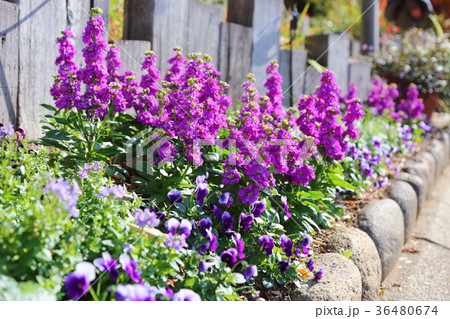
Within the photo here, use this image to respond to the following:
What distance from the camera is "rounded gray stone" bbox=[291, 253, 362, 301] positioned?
2.45m

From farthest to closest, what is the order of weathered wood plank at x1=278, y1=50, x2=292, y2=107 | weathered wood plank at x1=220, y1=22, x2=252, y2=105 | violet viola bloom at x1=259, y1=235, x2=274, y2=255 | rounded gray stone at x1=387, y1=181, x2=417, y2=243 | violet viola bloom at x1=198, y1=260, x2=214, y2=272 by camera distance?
1. weathered wood plank at x1=278, y1=50, x2=292, y2=107
2. weathered wood plank at x1=220, y1=22, x2=252, y2=105
3. rounded gray stone at x1=387, y1=181, x2=417, y2=243
4. violet viola bloom at x1=259, y1=235, x2=274, y2=255
5. violet viola bloom at x1=198, y1=260, x2=214, y2=272

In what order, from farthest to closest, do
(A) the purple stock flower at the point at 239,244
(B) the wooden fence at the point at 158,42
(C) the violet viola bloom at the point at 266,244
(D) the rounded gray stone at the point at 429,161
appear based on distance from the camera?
(D) the rounded gray stone at the point at 429,161
(B) the wooden fence at the point at 158,42
(C) the violet viola bloom at the point at 266,244
(A) the purple stock flower at the point at 239,244

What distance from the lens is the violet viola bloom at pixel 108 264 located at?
1809 mm

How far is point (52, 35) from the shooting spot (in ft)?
10.9

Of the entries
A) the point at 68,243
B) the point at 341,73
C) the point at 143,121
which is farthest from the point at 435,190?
the point at 68,243

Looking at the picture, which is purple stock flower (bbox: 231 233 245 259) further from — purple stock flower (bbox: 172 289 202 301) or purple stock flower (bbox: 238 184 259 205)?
purple stock flower (bbox: 172 289 202 301)

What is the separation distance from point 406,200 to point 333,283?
2.03 m

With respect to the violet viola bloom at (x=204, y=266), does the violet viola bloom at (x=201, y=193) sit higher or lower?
higher

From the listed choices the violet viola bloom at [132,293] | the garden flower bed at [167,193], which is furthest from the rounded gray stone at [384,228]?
the violet viola bloom at [132,293]

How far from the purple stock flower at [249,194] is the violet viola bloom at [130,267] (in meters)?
0.84

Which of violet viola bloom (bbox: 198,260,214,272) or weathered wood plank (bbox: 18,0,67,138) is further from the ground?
weathered wood plank (bbox: 18,0,67,138)

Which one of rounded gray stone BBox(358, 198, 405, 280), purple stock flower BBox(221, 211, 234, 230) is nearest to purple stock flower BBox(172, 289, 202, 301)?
purple stock flower BBox(221, 211, 234, 230)

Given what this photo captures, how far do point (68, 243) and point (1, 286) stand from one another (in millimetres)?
272

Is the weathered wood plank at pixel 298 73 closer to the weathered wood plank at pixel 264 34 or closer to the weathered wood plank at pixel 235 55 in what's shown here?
the weathered wood plank at pixel 264 34
